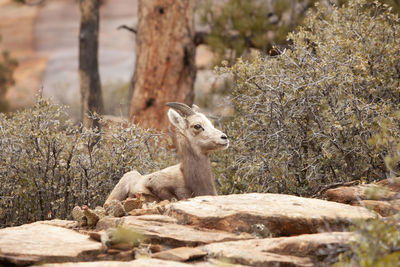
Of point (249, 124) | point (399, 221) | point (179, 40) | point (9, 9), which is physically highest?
point (9, 9)

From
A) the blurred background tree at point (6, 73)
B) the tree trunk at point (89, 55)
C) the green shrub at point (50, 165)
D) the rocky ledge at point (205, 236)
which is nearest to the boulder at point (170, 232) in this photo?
the rocky ledge at point (205, 236)

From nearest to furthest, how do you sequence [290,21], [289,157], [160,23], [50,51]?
[289,157] → [160,23] → [290,21] → [50,51]

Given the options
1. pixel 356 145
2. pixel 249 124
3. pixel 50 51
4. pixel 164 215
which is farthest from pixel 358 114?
pixel 50 51

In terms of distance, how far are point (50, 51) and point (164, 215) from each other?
31923 millimetres

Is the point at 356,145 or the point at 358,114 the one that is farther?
the point at 356,145

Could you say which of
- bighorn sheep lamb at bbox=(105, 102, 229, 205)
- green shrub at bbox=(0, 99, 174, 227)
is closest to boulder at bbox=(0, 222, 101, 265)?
bighorn sheep lamb at bbox=(105, 102, 229, 205)

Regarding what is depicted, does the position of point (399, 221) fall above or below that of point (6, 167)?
below

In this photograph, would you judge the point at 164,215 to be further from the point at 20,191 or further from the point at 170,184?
the point at 20,191

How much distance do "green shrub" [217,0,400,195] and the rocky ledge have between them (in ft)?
5.71

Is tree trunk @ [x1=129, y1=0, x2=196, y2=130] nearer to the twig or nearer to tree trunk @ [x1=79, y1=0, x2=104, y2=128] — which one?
tree trunk @ [x1=79, y1=0, x2=104, y2=128]

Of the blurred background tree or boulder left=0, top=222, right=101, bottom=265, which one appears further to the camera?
the blurred background tree

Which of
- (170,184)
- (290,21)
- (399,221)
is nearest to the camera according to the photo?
(399,221)

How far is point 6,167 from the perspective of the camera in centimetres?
720

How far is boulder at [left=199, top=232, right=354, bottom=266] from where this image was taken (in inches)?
161
